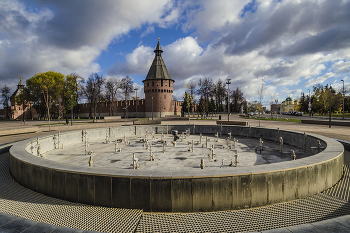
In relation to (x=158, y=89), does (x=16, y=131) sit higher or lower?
lower

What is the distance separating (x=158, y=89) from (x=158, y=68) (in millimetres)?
7396

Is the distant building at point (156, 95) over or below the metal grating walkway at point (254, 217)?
over

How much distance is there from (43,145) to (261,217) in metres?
13.2

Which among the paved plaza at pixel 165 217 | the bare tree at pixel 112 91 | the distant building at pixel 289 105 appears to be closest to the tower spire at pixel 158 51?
the bare tree at pixel 112 91

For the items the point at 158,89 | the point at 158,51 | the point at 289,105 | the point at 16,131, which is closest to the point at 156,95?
the point at 158,89

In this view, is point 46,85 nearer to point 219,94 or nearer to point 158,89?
point 158,89

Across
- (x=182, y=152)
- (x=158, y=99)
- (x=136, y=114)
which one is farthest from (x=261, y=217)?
(x=136, y=114)

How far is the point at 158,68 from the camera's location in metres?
60.8

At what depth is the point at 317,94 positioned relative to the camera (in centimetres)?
7469

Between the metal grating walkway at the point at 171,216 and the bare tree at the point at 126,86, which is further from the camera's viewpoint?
the bare tree at the point at 126,86

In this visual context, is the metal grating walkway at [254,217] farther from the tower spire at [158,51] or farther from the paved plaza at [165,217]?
the tower spire at [158,51]

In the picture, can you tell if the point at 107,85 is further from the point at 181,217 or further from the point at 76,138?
the point at 181,217

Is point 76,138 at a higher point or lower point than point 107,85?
lower

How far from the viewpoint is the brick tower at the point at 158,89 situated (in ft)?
195
